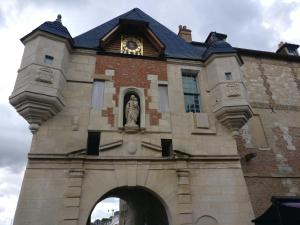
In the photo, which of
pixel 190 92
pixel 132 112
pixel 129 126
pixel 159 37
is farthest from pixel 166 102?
pixel 159 37

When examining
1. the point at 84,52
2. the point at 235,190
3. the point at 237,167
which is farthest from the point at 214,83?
the point at 84,52

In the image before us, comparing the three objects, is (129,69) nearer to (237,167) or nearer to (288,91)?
(237,167)

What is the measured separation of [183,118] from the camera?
31.8ft

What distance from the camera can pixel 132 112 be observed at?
9156 mm

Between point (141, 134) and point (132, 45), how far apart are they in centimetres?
448

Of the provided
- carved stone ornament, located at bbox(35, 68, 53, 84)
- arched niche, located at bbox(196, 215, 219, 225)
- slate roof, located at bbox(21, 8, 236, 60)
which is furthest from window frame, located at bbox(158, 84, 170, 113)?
carved stone ornament, located at bbox(35, 68, 53, 84)

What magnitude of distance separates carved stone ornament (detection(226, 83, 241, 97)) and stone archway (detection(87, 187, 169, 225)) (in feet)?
16.0

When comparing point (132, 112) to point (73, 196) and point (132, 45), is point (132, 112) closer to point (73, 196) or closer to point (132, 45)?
point (73, 196)

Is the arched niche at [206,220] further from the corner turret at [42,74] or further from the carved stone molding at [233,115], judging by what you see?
the corner turret at [42,74]

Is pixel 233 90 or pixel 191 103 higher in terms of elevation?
pixel 233 90

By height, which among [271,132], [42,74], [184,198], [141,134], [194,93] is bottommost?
[184,198]

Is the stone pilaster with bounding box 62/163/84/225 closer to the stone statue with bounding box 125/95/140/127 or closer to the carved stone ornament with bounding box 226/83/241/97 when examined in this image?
→ the stone statue with bounding box 125/95/140/127

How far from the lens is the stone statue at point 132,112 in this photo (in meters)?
9.03

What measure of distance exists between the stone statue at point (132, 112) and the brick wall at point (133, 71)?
1.39 ft
